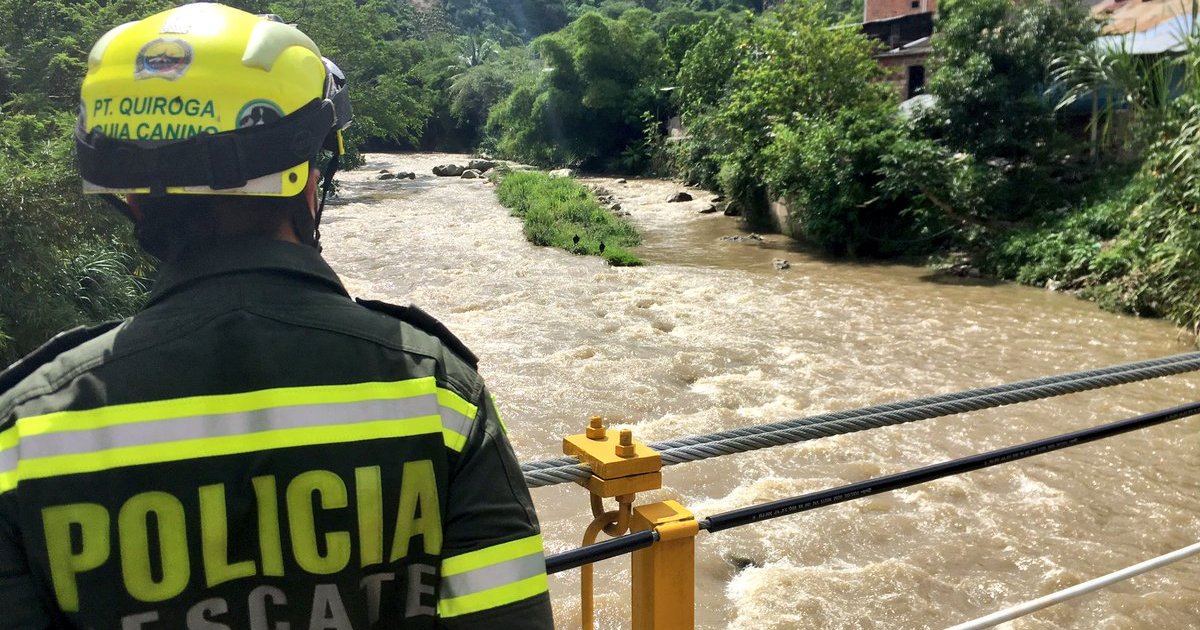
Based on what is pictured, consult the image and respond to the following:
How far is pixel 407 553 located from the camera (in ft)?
3.52

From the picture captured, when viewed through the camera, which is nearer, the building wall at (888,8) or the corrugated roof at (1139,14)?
the corrugated roof at (1139,14)

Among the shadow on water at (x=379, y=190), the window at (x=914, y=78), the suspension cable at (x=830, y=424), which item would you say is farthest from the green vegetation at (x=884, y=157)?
the suspension cable at (x=830, y=424)

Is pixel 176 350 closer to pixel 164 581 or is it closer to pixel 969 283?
pixel 164 581

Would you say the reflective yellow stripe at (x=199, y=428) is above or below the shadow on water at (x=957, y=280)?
above

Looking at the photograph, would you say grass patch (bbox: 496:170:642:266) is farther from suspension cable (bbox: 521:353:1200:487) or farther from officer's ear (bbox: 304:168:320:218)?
officer's ear (bbox: 304:168:320:218)

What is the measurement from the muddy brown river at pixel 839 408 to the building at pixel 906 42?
25.3ft

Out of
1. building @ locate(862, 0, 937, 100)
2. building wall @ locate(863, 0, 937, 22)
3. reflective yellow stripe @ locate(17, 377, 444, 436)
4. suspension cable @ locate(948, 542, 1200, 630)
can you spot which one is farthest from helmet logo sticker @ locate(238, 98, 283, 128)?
building wall @ locate(863, 0, 937, 22)

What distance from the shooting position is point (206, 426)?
984 mm

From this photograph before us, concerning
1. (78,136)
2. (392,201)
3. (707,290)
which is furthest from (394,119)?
(78,136)

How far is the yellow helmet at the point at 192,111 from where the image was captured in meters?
1.09

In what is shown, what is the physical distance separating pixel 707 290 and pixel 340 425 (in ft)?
40.8

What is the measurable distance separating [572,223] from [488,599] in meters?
17.5

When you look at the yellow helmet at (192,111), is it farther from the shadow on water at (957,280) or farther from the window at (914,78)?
the window at (914,78)

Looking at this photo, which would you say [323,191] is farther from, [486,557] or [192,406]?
[486,557]
